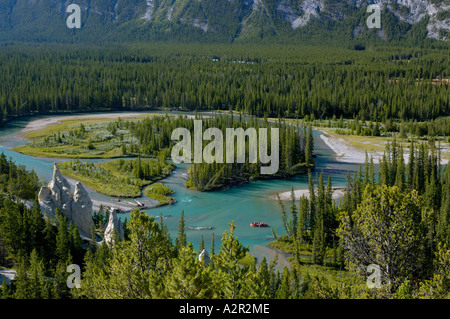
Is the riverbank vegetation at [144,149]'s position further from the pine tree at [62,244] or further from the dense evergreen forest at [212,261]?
the dense evergreen forest at [212,261]

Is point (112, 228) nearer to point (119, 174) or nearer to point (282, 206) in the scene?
point (282, 206)

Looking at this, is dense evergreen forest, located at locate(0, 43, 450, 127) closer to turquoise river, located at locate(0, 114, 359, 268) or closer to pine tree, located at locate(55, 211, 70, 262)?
turquoise river, located at locate(0, 114, 359, 268)

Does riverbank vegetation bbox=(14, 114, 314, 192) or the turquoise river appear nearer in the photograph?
the turquoise river

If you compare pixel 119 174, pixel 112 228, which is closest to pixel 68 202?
pixel 112 228

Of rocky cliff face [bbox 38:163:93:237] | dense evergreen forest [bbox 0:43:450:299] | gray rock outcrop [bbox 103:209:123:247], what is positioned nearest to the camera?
dense evergreen forest [bbox 0:43:450:299]

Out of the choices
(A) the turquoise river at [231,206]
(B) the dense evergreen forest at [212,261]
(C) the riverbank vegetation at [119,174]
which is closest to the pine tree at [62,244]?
(B) the dense evergreen forest at [212,261]

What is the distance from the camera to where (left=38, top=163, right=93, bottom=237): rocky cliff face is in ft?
164

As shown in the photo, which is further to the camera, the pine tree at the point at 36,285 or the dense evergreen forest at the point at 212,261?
the pine tree at the point at 36,285

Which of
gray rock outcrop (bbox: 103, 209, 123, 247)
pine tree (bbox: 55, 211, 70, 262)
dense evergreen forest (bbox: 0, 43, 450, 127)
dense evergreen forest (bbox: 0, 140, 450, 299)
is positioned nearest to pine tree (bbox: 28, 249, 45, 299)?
dense evergreen forest (bbox: 0, 140, 450, 299)

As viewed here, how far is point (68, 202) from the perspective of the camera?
50250 millimetres

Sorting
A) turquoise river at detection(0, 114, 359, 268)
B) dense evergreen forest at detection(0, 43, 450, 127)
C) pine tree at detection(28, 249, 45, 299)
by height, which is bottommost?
turquoise river at detection(0, 114, 359, 268)

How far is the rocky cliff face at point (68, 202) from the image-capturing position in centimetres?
4997

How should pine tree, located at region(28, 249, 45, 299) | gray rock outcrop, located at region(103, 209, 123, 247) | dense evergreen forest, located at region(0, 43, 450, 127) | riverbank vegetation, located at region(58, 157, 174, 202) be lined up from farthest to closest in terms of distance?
dense evergreen forest, located at region(0, 43, 450, 127) → riverbank vegetation, located at region(58, 157, 174, 202) → gray rock outcrop, located at region(103, 209, 123, 247) → pine tree, located at region(28, 249, 45, 299)
